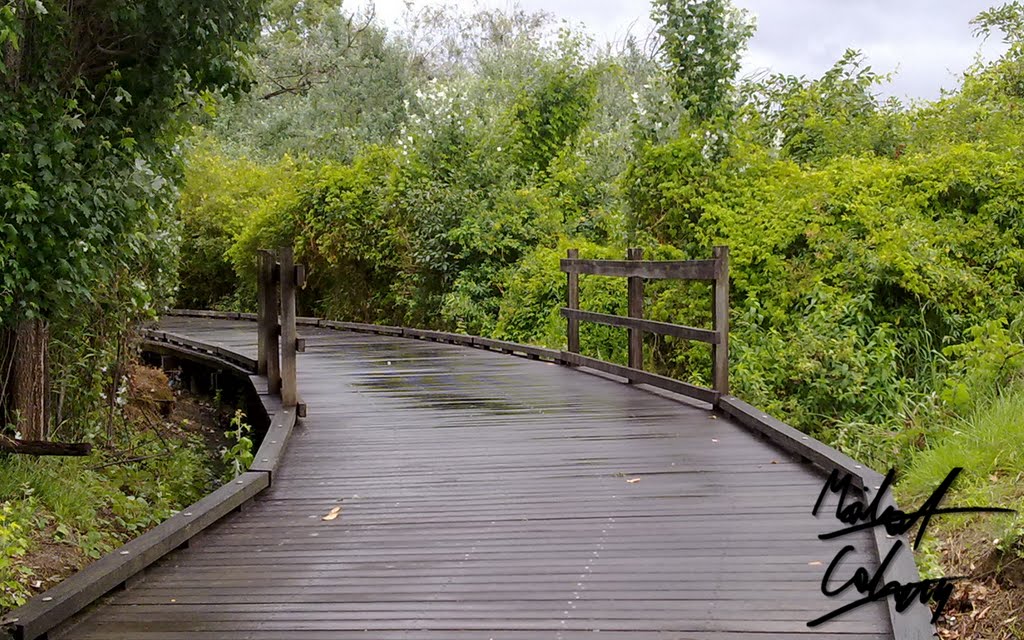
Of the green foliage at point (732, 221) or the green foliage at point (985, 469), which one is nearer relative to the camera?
the green foliage at point (985, 469)

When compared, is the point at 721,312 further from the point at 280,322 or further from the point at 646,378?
the point at 280,322

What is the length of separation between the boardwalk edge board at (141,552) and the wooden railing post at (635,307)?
3.15 meters

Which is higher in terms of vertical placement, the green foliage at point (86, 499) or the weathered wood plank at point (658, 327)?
the weathered wood plank at point (658, 327)

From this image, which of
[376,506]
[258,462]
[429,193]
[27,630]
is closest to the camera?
[27,630]

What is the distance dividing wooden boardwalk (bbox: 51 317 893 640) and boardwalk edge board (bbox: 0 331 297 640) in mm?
63

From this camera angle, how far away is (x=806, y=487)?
5.44 meters

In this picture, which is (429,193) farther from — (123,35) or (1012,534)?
(1012,534)

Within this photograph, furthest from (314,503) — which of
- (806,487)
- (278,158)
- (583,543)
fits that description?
(278,158)

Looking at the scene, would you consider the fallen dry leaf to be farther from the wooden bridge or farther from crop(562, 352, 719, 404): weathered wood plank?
crop(562, 352, 719, 404): weathered wood plank

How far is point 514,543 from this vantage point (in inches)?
181

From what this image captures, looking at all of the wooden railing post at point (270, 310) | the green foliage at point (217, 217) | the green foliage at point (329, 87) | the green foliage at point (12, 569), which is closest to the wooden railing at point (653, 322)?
the wooden railing post at point (270, 310)

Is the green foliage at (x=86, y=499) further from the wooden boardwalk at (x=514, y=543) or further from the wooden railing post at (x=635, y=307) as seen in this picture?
the wooden railing post at (x=635, y=307)

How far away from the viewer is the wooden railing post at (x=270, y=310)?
8.88m

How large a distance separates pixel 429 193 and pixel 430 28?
24924 mm
